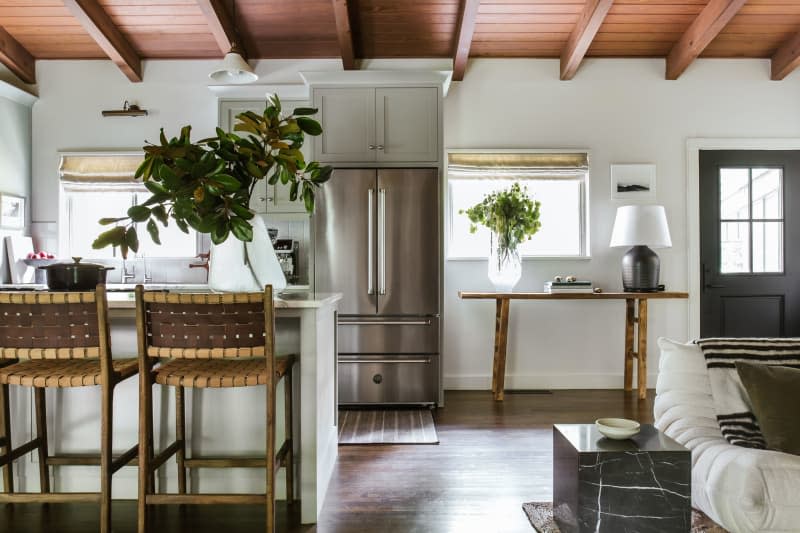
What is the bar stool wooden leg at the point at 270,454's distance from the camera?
79.3 inches

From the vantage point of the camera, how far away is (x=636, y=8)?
4.22 meters

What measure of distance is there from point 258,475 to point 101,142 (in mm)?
3730

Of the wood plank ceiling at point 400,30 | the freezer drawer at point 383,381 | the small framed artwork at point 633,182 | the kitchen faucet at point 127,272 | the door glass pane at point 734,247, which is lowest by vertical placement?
the freezer drawer at point 383,381

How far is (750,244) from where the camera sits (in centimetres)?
482

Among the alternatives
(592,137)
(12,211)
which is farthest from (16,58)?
(592,137)

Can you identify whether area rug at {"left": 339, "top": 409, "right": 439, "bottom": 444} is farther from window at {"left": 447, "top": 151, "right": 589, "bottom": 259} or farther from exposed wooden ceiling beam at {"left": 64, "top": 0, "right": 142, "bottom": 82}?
exposed wooden ceiling beam at {"left": 64, "top": 0, "right": 142, "bottom": 82}

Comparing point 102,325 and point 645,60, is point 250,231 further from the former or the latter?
→ point 645,60

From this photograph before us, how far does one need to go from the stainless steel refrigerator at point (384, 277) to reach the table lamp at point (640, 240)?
1498 millimetres

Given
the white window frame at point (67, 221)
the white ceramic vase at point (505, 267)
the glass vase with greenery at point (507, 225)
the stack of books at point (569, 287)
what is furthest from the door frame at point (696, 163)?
the white window frame at point (67, 221)

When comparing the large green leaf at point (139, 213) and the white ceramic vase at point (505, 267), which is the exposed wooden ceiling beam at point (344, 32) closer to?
the white ceramic vase at point (505, 267)

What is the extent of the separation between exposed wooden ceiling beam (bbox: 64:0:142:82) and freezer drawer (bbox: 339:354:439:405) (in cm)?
306

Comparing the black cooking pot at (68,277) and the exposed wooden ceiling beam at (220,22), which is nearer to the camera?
the black cooking pot at (68,277)

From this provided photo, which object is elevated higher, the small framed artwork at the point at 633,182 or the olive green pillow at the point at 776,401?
the small framed artwork at the point at 633,182

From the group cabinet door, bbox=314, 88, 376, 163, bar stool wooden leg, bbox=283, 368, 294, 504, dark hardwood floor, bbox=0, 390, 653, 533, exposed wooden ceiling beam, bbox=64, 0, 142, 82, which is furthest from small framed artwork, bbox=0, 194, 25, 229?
bar stool wooden leg, bbox=283, 368, 294, 504
